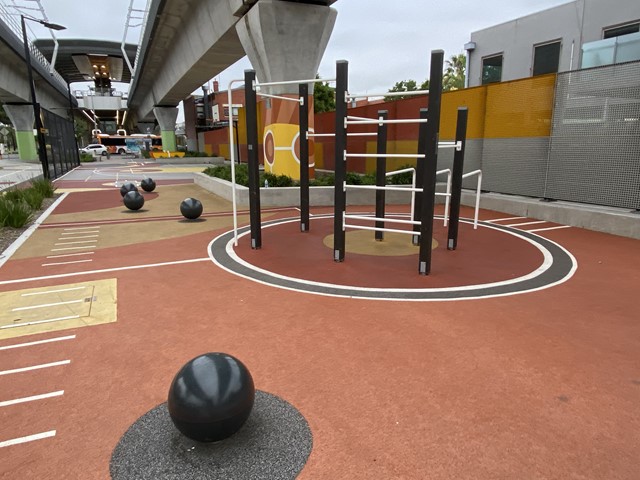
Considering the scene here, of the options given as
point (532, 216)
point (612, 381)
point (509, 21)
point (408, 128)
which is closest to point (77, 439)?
point (612, 381)

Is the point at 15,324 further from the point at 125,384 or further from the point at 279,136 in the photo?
the point at 279,136

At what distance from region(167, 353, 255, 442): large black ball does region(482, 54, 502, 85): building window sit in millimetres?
19613

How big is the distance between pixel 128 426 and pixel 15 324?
2504 mm

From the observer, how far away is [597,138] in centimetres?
883

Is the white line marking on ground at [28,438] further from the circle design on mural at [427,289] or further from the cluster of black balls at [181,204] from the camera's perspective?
the cluster of black balls at [181,204]

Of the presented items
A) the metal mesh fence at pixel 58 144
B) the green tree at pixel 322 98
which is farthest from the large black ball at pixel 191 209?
the green tree at pixel 322 98

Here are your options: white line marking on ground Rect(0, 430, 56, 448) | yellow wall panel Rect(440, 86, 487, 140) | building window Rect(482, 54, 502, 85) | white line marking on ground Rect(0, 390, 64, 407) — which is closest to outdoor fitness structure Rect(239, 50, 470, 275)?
Answer: white line marking on ground Rect(0, 390, 64, 407)

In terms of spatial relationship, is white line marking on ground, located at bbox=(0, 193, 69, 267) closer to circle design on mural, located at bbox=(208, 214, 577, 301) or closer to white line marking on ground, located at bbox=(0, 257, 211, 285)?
white line marking on ground, located at bbox=(0, 257, 211, 285)

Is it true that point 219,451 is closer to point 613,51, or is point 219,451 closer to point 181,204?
point 181,204

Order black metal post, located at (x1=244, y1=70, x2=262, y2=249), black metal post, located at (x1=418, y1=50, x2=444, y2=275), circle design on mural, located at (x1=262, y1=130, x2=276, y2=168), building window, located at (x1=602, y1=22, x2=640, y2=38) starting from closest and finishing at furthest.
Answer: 1. black metal post, located at (x1=418, y1=50, x2=444, y2=275)
2. black metal post, located at (x1=244, y1=70, x2=262, y2=249)
3. building window, located at (x1=602, y1=22, x2=640, y2=38)
4. circle design on mural, located at (x1=262, y1=130, x2=276, y2=168)

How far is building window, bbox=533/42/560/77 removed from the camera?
1605cm

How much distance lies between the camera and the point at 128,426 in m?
2.78

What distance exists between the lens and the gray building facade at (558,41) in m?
12.9

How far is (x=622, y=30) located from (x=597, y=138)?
8015mm
